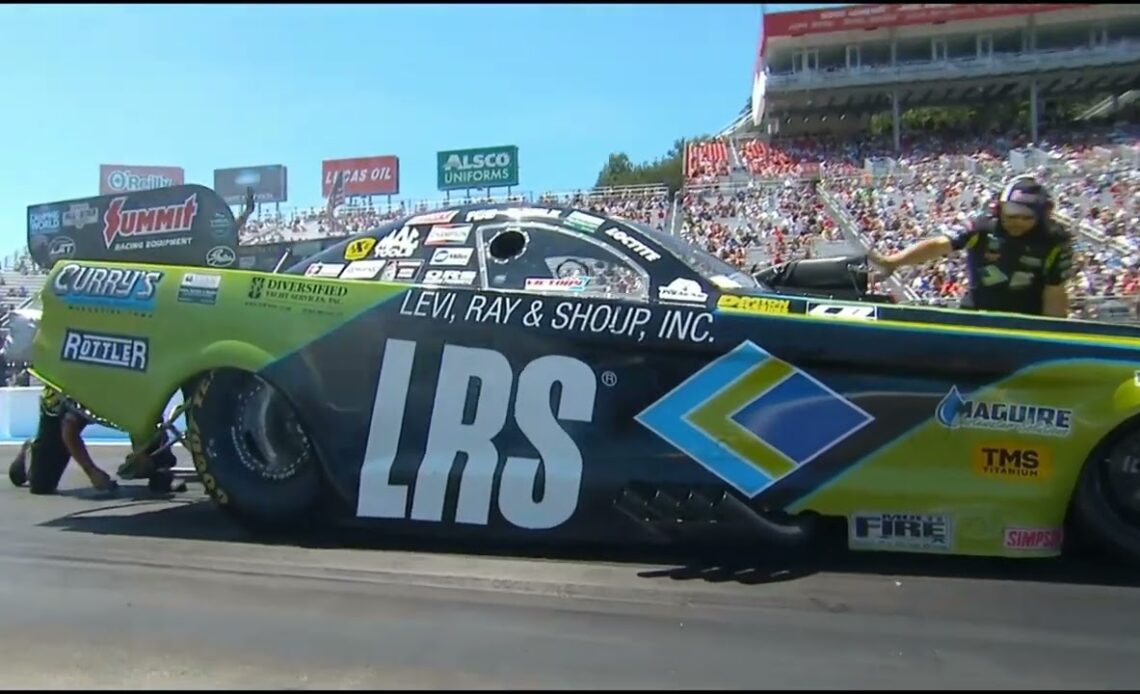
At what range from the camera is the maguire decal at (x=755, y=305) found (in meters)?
4.46

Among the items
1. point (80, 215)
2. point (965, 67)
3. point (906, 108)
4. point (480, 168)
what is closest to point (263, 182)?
point (480, 168)

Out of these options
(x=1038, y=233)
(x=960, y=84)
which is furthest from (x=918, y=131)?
(x=1038, y=233)

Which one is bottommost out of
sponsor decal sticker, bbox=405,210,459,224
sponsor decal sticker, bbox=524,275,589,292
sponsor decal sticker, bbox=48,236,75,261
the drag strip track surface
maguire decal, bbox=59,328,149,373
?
the drag strip track surface

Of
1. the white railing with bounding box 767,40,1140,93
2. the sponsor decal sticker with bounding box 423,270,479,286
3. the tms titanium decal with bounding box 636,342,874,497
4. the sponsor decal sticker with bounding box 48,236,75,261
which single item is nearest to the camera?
the tms titanium decal with bounding box 636,342,874,497

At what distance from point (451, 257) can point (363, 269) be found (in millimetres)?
492

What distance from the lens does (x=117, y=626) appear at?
3805 millimetres

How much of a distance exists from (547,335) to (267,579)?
1655 millimetres

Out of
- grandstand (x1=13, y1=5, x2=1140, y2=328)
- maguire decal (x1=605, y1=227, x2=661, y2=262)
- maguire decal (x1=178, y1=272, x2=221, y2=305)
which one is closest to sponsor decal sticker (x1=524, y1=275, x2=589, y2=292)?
maguire decal (x1=605, y1=227, x2=661, y2=262)

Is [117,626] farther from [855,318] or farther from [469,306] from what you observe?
[855,318]

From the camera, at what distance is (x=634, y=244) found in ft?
16.2

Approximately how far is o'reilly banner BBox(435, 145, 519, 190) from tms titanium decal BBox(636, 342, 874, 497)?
157ft

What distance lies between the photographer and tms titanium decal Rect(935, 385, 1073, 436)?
4141 mm

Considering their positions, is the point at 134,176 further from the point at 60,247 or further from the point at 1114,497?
the point at 1114,497

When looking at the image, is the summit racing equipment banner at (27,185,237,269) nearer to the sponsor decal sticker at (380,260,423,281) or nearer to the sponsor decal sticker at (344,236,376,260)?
the sponsor decal sticker at (344,236,376,260)
